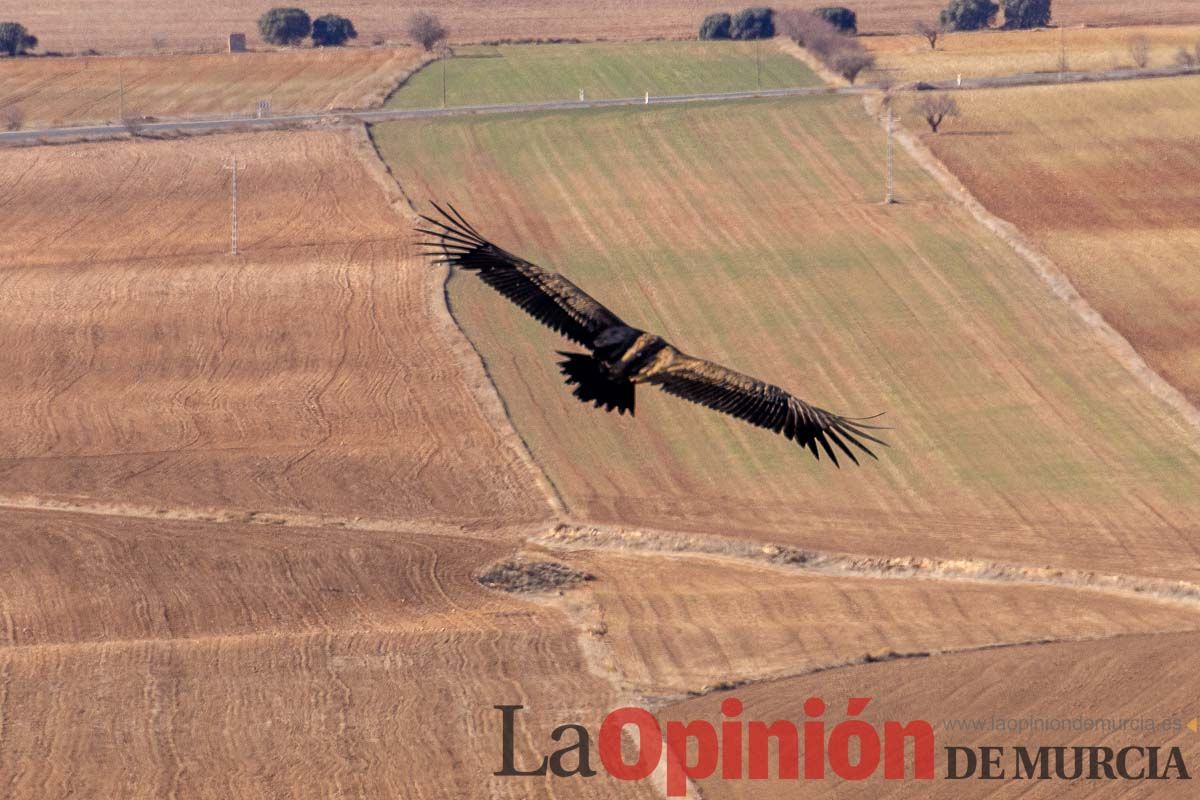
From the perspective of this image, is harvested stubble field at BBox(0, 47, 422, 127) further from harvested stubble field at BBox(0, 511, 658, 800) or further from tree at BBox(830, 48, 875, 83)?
harvested stubble field at BBox(0, 511, 658, 800)

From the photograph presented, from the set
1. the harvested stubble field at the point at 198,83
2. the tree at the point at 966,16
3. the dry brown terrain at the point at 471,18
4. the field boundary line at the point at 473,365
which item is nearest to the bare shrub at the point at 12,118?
the harvested stubble field at the point at 198,83

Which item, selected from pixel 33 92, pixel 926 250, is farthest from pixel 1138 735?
pixel 33 92

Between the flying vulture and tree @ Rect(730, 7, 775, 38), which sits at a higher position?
the flying vulture

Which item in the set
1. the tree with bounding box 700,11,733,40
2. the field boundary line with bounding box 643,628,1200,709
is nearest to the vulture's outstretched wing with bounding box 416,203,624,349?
the field boundary line with bounding box 643,628,1200,709

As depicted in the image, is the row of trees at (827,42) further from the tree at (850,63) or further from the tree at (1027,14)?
the tree at (1027,14)

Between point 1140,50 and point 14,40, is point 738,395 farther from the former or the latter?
point 14,40

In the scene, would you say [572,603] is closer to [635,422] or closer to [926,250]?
[635,422]

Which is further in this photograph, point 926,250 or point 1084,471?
point 926,250
